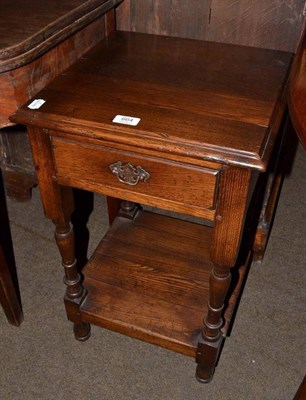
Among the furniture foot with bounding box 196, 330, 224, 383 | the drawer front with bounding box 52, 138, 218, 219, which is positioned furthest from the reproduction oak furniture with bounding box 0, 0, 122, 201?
the furniture foot with bounding box 196, 330, 224, 383

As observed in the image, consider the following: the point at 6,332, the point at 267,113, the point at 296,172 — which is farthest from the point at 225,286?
the point at 296,172

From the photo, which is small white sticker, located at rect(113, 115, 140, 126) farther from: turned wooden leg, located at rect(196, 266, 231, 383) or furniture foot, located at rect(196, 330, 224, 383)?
furniture foot, located at rect(196, 330, 224, 383)

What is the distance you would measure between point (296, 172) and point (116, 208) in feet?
3.10

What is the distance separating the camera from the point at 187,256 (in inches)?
55.7

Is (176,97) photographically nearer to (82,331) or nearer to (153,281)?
(153,281)

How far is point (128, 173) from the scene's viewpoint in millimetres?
897

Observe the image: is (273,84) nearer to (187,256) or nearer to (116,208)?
(187,256)

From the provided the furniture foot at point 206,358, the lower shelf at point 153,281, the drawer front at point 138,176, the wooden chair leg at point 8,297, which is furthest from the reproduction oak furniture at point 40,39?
the furniture foot at point 206,358

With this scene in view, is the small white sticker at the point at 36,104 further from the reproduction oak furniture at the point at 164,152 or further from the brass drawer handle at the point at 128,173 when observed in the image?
the brass drawer handle at the point at 128,173

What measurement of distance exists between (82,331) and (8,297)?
24cm

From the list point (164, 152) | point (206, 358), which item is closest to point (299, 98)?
point (164, 152)

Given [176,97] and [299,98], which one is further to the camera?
[176,97]

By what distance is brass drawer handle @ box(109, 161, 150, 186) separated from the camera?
2.91 ft

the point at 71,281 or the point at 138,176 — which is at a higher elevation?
the point at 138,176
